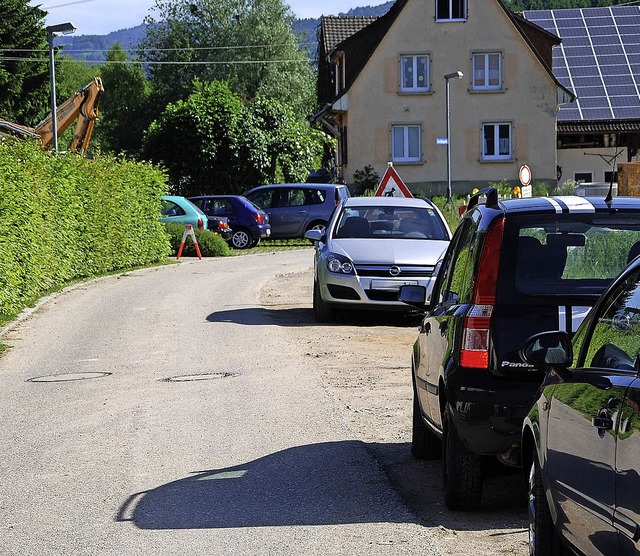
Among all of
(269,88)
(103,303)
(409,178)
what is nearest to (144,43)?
(269,88)

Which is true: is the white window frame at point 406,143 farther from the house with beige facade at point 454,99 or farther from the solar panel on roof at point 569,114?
the solar panel on roof at point 569,114

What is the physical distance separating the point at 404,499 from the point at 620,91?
56.1 metres

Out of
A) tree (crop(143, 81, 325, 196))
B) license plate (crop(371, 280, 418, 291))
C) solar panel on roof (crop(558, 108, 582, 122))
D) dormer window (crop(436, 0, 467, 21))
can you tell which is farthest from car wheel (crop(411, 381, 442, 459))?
solar panel on roof (crop(558, 108, 582, 122))

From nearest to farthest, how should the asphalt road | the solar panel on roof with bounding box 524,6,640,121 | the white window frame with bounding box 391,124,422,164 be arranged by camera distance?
the asphalt road, the white window frame with bounding box 391,124,422,164, the solar panel on roof with bounding box 524,6,640,121

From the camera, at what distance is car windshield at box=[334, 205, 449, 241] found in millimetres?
17906

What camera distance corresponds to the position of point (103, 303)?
21.6 metres

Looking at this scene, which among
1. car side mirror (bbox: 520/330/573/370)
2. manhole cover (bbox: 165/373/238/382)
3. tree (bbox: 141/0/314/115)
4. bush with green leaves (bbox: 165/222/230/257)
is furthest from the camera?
tree (bbox: 141/0/314/115)

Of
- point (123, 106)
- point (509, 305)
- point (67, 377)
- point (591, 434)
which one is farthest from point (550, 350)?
point (123, 106)

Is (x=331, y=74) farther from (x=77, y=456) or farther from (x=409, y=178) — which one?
(x=77, y=456)

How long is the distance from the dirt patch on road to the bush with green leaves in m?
14.9

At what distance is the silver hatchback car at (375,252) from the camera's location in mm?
16859

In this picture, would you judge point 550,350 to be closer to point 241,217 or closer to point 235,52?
point 241,217

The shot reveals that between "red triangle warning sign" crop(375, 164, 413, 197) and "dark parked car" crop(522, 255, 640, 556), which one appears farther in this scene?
"red triangle warning sign" crop(375, 164, 413, 197)

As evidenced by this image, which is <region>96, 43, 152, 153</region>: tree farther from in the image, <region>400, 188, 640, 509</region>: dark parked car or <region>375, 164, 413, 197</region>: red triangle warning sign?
<region>400, 188, 640, 509</region>: dark parked car
